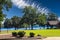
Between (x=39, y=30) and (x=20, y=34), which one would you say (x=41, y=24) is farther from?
(x=20, y=34)

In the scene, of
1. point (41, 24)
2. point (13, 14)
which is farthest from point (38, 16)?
point (13, 14)

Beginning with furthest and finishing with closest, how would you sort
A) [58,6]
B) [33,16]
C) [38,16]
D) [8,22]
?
[33,16]
[38,16]
[58,6]
[8,22]

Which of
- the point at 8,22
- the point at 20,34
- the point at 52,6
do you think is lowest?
the point at 20,34

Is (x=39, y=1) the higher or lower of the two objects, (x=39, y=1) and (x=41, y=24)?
the higher

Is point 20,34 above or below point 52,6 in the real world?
below

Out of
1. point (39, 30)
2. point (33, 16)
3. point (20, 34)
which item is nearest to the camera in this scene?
point (20, 34)

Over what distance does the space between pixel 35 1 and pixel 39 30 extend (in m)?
2.59

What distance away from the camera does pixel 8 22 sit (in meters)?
14.9

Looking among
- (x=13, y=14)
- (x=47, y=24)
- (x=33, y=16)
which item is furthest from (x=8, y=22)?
(x=33, y=16)

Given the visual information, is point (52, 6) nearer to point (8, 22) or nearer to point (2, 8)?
point (8, 22)

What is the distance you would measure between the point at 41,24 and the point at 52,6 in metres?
2.45

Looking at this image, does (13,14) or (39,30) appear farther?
(39,30)

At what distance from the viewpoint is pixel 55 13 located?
1814 centimetres

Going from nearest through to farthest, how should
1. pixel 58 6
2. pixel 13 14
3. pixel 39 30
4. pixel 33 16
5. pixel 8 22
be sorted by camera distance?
pixel 8 22
pixel 13 14
pixel 39 30
pixel 58 6
pixel 33 16
